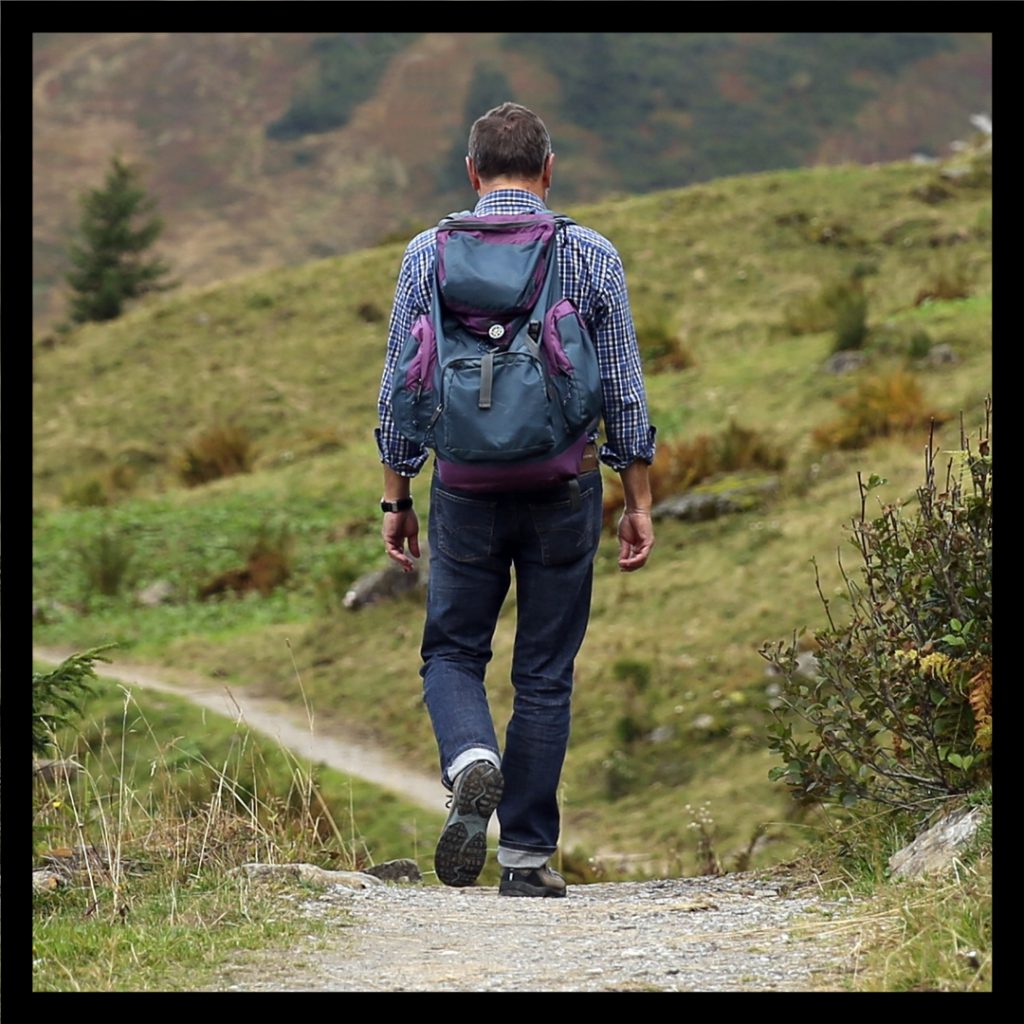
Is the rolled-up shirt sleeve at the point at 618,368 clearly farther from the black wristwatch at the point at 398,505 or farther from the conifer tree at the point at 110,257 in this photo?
the conifer tree at the point at 110,257

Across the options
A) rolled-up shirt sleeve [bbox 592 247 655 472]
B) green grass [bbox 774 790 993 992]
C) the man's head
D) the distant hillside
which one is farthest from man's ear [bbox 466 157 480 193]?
the distant hillside

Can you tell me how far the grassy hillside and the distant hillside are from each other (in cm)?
7488

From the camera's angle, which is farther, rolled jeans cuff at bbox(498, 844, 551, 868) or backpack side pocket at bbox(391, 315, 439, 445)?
rolled jeans cuff at bbox(498, 844, 551, 868)

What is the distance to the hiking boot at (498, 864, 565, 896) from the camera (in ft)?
14.1

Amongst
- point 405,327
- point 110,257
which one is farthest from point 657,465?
point 110,257

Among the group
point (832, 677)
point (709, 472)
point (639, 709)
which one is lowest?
point (639, 709)

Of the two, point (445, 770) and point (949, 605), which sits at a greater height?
point (949, 605)

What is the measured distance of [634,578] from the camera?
11.5 m

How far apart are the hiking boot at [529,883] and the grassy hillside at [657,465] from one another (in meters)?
0.77

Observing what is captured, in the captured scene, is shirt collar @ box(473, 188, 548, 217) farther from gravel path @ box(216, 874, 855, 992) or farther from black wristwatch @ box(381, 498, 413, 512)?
gravel path @ box(216, 874, 855, 992)

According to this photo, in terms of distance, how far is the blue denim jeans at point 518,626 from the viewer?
4066mm
